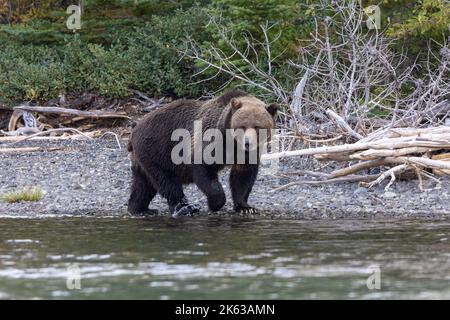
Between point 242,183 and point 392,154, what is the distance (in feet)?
6.57

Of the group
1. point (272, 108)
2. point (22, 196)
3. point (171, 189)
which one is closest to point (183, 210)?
point (171, 189)

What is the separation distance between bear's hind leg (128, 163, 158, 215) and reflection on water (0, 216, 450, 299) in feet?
1.13

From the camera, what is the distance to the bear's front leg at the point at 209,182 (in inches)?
412

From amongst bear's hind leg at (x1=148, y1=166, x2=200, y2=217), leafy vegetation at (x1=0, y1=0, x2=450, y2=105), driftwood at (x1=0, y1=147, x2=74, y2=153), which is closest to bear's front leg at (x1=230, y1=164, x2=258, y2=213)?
bear's hind leg at (x1=148, y1=166, x2=200, y2=217)

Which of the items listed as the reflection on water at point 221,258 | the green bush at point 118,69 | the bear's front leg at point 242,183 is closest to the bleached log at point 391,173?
the reflection on water at point 221,258

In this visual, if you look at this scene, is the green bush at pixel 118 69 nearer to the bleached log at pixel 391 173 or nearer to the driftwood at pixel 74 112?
the driftwood at pixel 74 112

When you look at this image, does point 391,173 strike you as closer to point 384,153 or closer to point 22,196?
point 384,153

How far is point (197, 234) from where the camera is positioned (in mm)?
9727

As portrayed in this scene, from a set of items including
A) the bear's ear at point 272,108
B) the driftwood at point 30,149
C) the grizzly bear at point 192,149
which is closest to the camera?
the grizzly bear at point 192,149

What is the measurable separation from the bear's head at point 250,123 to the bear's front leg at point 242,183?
12.4 inches

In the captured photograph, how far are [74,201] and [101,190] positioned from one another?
2.33 ft

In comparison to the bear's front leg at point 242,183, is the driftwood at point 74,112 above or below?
above
